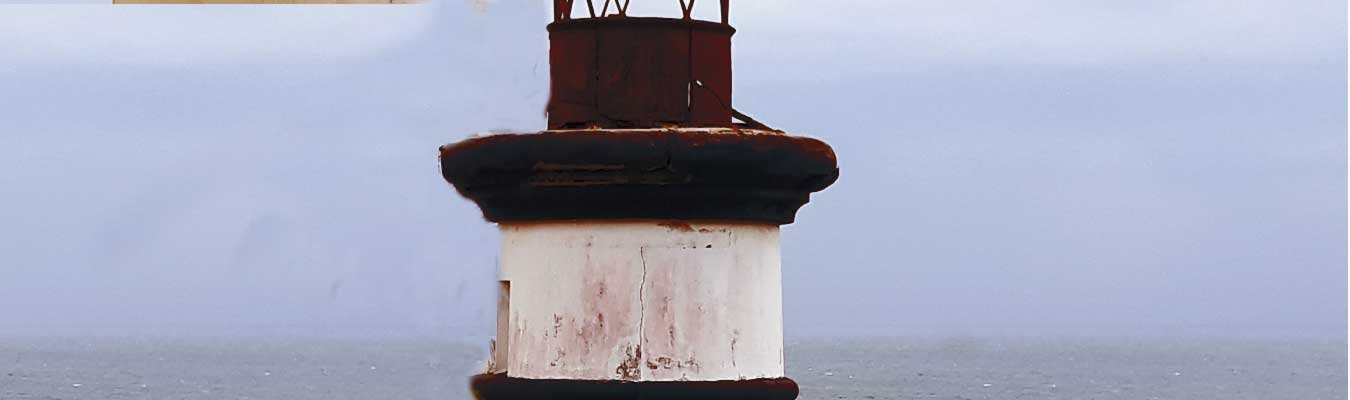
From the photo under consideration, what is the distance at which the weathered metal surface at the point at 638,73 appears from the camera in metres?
2.91

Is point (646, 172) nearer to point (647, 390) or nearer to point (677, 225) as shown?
point (677, 225)

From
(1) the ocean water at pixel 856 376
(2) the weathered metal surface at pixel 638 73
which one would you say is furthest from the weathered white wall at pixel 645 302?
(1) the ocean water at pixel 856 376

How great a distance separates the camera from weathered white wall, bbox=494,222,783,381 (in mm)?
2855

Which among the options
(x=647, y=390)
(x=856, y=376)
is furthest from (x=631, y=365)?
(x=856, y=376)

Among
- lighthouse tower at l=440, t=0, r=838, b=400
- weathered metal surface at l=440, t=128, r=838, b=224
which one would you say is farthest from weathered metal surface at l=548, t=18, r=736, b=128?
weathered metal surface at l=440, t=128, r=838, b=224

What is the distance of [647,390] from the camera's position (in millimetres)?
2844

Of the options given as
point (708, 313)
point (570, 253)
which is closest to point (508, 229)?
point (570, 253)

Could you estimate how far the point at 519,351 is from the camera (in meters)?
2.95

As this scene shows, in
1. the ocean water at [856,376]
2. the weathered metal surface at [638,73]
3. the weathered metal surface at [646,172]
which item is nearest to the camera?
the weathered metal surface at [646,172]

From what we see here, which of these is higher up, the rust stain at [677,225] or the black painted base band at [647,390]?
the rust stain at [677,225]

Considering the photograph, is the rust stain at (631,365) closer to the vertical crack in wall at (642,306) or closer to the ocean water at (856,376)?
the vertical crack in wall at (642,306)

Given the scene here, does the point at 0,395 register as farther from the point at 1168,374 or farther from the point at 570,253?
the point at 570,253

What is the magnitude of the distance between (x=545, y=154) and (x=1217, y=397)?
9337 cm

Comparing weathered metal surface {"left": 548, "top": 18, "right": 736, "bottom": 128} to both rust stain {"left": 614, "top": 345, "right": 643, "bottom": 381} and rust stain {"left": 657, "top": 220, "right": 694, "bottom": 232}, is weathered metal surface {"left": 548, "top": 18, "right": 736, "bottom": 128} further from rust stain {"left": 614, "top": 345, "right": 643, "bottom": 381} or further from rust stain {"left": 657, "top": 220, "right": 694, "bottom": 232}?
rust stain {"left": 614, "top": 345, "right": 643, "bottom": 381}
